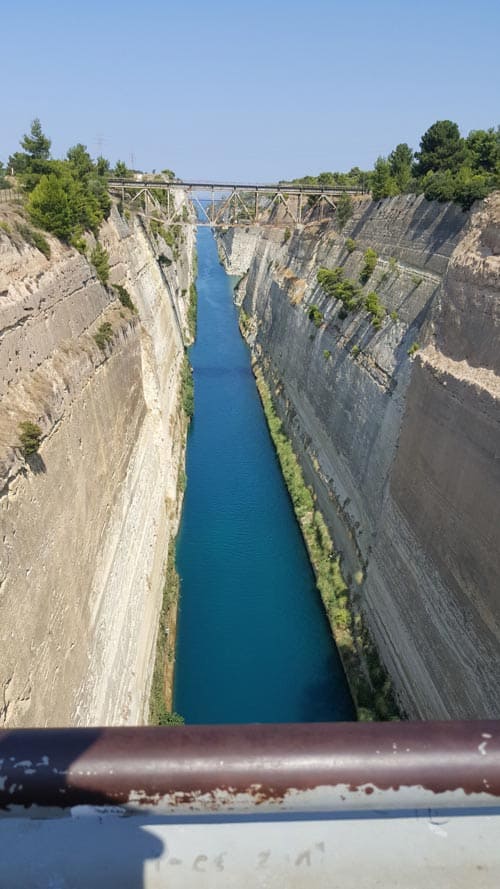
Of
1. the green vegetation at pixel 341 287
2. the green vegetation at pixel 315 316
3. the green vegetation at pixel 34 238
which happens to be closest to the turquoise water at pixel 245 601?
the green vegetation at pixel 315 316

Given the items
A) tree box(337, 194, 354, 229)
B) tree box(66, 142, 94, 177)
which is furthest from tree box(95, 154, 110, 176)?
tree box(337, 194, 354, 229)

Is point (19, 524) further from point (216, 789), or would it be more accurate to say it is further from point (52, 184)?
point (52, 184)

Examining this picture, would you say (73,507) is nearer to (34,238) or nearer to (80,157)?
(34,238)

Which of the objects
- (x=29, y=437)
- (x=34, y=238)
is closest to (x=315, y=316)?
(x=34, y=238)

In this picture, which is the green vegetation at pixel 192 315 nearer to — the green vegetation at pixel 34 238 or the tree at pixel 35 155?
the tree at pixel 35 155

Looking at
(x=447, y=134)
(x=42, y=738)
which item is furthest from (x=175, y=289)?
(x=42, y=738)
